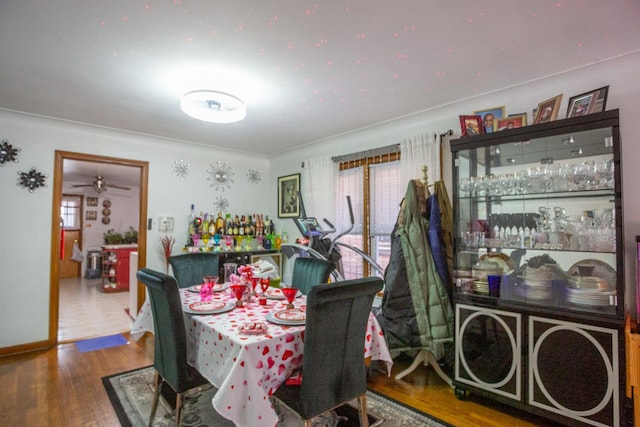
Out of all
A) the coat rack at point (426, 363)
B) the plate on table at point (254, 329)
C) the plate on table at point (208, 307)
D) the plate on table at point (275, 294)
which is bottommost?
the coat rack at point (426, 363)

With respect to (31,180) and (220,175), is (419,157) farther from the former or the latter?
(31,180)

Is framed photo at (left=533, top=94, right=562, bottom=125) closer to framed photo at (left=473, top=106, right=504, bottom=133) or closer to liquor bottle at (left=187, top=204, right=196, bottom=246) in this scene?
framed photo at (left=473, top=106, right=504, bottom=133)

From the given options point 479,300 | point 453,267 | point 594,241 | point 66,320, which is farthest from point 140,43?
point 66,320

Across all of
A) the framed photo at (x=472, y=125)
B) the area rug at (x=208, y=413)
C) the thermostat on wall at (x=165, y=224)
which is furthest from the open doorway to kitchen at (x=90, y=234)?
the framed photo at (x=472, y=125)

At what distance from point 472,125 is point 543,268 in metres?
1.13

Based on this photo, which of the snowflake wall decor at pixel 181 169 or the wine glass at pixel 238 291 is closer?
the wine glass at pixel 238 291

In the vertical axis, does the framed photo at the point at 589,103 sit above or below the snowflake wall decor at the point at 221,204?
above

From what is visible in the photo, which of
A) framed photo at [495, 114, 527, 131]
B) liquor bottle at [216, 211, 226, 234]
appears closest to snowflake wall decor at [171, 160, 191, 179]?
liquor bottle at [216, 211, 226, 234]

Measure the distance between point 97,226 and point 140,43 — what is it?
7.27 metres

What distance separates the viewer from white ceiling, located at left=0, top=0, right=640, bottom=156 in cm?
164

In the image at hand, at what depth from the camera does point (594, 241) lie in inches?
77.7

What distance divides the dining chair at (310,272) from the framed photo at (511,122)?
1.61 metres

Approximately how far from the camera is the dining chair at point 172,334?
1.69m

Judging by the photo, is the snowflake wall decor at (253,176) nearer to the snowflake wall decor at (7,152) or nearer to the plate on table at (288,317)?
the snowflake wall decor at (7,152)
